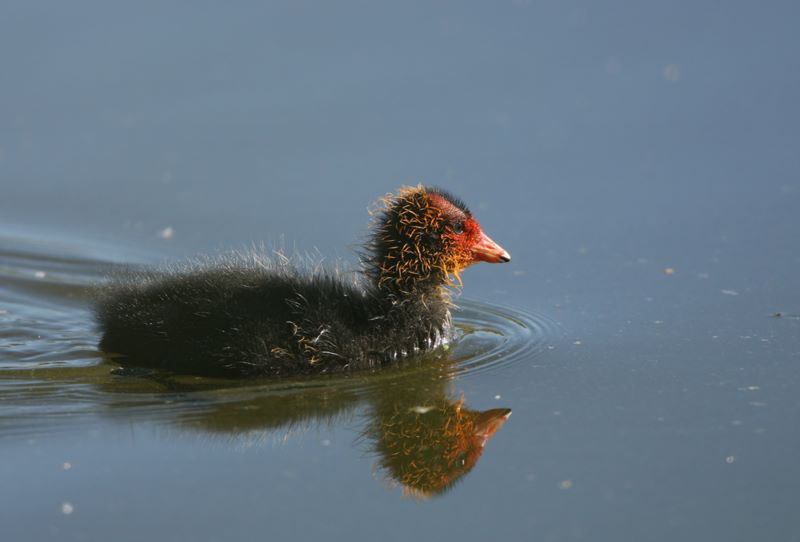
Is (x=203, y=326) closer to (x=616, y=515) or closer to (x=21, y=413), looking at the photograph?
(x=21, y=413)

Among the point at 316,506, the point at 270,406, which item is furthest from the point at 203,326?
the point at 316,506

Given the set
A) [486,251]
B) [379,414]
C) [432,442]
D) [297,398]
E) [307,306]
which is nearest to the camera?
[432,442]

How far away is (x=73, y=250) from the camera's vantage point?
838 centimetres

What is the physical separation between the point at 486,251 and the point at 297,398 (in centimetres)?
145

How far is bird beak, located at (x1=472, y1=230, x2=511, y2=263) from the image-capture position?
708 cm

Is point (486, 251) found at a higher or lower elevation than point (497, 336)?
higher

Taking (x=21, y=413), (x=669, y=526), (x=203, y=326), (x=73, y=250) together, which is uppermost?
(x=73, y=250)

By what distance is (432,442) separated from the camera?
5.84 m

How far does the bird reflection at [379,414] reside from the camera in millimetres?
5594

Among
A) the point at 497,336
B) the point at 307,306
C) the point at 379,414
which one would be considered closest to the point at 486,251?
the point at 497,336

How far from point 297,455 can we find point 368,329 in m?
1.32

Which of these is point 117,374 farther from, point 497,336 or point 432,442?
point 497,336

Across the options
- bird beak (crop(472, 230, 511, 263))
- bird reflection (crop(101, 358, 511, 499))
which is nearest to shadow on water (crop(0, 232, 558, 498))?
bird reflection (crop(101, 358, 511, 499))

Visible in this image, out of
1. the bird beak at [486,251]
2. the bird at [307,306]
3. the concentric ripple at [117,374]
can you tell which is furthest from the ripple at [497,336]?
the bird beak at [486,251]
